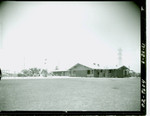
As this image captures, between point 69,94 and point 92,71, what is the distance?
1.58ft

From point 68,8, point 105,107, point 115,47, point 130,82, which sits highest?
point 68,8

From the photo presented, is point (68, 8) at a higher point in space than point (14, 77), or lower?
higher

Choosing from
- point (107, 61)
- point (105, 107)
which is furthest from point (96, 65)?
point (105, 107)

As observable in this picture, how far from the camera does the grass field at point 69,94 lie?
3.09 m

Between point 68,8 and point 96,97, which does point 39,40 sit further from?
point 96,97

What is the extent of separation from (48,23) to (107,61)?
104 centimetres

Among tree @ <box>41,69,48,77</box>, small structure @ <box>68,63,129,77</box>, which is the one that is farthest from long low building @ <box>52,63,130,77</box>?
tree @ <box>41,69,48,77</box>

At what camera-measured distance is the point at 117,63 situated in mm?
3086

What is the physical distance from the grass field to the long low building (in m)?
0.07

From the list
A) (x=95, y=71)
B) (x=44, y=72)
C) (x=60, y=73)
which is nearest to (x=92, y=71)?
(x=95, y=71)

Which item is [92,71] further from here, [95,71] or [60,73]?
[60,73]

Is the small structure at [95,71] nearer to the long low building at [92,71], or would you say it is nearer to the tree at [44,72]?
the long low building at [92,71]

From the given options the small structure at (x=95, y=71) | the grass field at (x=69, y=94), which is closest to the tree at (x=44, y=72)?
the grass field at (x=69, y=94)

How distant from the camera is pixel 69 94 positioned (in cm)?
315
